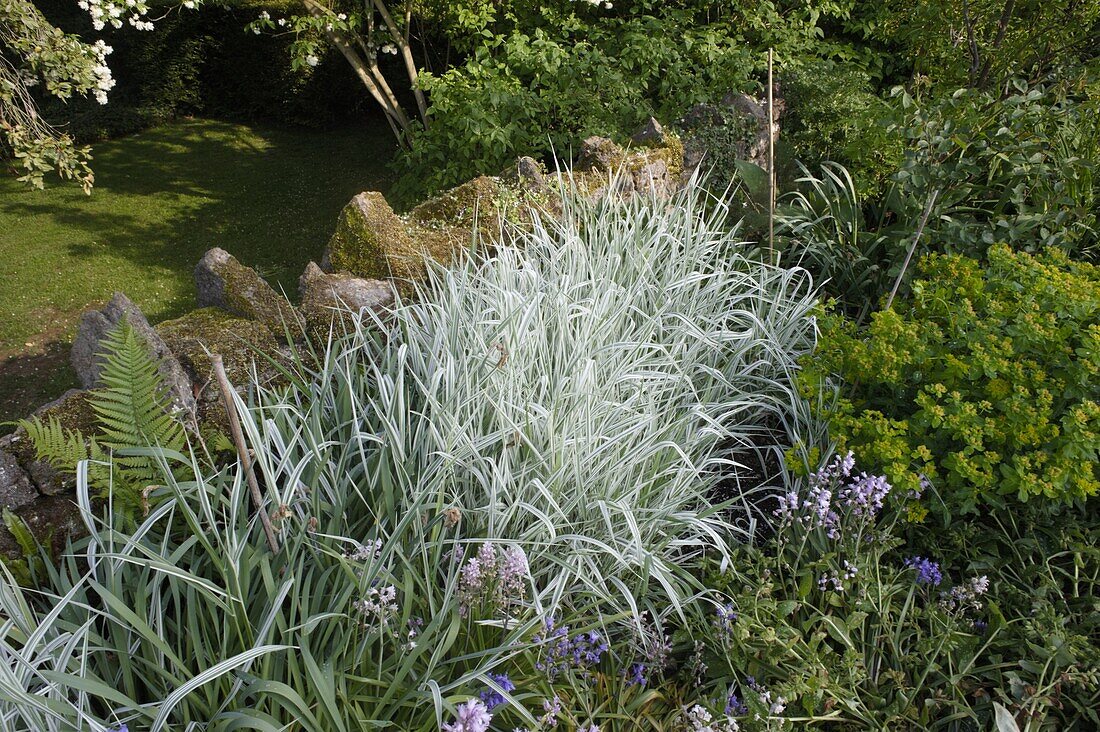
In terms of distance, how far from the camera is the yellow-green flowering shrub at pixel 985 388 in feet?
6.17

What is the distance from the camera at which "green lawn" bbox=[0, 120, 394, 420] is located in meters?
5.53

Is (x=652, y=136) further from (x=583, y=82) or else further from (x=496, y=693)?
(x=496, y=693)

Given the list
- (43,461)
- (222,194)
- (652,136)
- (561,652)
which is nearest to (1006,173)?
(652,136)

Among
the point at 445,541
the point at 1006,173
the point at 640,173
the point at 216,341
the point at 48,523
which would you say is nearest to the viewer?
the point at 445,541

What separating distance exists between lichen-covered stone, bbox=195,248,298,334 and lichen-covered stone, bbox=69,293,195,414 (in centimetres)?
37

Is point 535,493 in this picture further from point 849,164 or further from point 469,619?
point 849,164

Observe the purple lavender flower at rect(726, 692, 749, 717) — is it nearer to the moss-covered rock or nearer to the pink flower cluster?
the pink flower cluster

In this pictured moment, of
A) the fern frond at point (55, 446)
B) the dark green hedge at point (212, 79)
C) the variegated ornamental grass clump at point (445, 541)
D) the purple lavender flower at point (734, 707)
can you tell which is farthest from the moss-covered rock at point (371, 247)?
the dark green hedge at point (212, 79)

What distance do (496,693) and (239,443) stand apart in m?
0.75

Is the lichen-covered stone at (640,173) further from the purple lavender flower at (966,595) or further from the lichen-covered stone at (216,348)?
the purple lavender flower at (966,595)

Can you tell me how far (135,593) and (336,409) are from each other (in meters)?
0.70

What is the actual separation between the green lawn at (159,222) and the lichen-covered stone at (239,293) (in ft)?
9.56

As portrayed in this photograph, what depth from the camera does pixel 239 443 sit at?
1412 mm

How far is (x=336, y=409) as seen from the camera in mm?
2029
